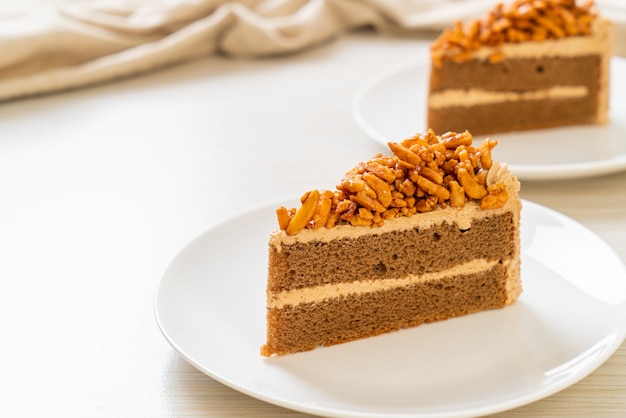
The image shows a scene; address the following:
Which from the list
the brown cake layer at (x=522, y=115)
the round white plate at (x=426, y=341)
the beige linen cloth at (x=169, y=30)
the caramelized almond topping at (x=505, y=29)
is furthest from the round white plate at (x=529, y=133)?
the beige linen cloth at (x=169, y=30)

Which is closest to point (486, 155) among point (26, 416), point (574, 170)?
point (574, 170)

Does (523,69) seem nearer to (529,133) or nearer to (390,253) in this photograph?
(529,133)

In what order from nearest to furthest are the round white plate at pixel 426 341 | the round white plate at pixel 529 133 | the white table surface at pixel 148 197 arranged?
the round white plate at pixel 426 341
the white table surface at pixel 148 197
the round white plate at pixel 529 133

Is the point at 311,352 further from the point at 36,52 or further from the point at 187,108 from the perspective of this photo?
the point at 36,52

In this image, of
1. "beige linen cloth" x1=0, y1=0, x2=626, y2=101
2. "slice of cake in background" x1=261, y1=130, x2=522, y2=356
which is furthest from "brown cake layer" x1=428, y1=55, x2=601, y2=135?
"slice of cake in background" x1=261, y1=130, x2=522, y2=356

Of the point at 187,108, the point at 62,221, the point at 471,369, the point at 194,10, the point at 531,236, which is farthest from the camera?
the point at 194,10

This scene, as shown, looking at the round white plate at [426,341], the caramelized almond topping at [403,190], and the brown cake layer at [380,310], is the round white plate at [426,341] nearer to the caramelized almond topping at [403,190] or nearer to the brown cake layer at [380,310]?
the brown cake layer at [380,310]
